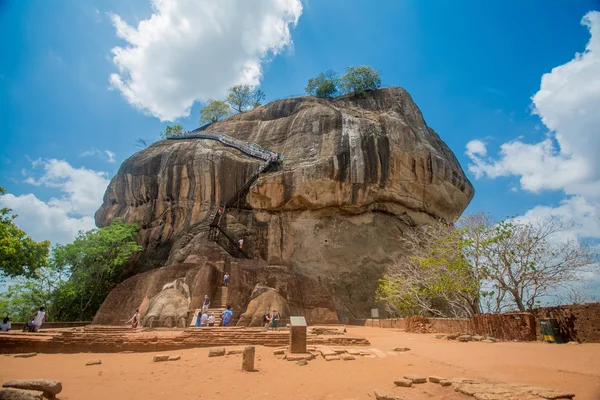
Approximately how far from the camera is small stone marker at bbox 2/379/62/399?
4.94 m

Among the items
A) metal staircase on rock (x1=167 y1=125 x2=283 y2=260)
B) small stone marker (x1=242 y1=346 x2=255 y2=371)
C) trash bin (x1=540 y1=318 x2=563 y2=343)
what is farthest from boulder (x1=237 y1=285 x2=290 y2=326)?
metal staircase on rock (x1=167 y1=125 x2=283 y2=260)

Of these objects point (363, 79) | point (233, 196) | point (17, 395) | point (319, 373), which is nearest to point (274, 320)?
point (319, 373)

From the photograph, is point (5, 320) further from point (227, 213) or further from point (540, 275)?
point (540, 275)

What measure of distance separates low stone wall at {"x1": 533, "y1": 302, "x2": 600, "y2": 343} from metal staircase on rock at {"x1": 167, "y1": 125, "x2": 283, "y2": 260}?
70.4 feet

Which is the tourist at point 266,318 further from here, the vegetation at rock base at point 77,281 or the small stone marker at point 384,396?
the vegetation at rock base at point 77,281

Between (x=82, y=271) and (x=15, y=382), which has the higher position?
(x=82, y=271)

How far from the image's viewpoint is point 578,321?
8.55 meters

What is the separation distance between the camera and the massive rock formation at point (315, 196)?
28.7 meters

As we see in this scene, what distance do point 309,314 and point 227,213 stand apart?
40.6 ft

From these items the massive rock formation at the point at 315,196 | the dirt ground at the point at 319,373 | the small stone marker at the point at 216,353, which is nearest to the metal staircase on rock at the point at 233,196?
the massive rock formation at the point at 315,196

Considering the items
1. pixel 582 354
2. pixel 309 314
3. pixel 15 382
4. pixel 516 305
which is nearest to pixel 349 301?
pixel 309 314

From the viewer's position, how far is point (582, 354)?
6.90 m

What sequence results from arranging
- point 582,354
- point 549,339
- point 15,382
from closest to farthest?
1. point 15,382
2. point 582,354
3. point 549,339

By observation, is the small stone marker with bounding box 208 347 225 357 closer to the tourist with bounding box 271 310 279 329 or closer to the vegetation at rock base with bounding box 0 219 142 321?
the tourist with bounding box 271 310 279 329
